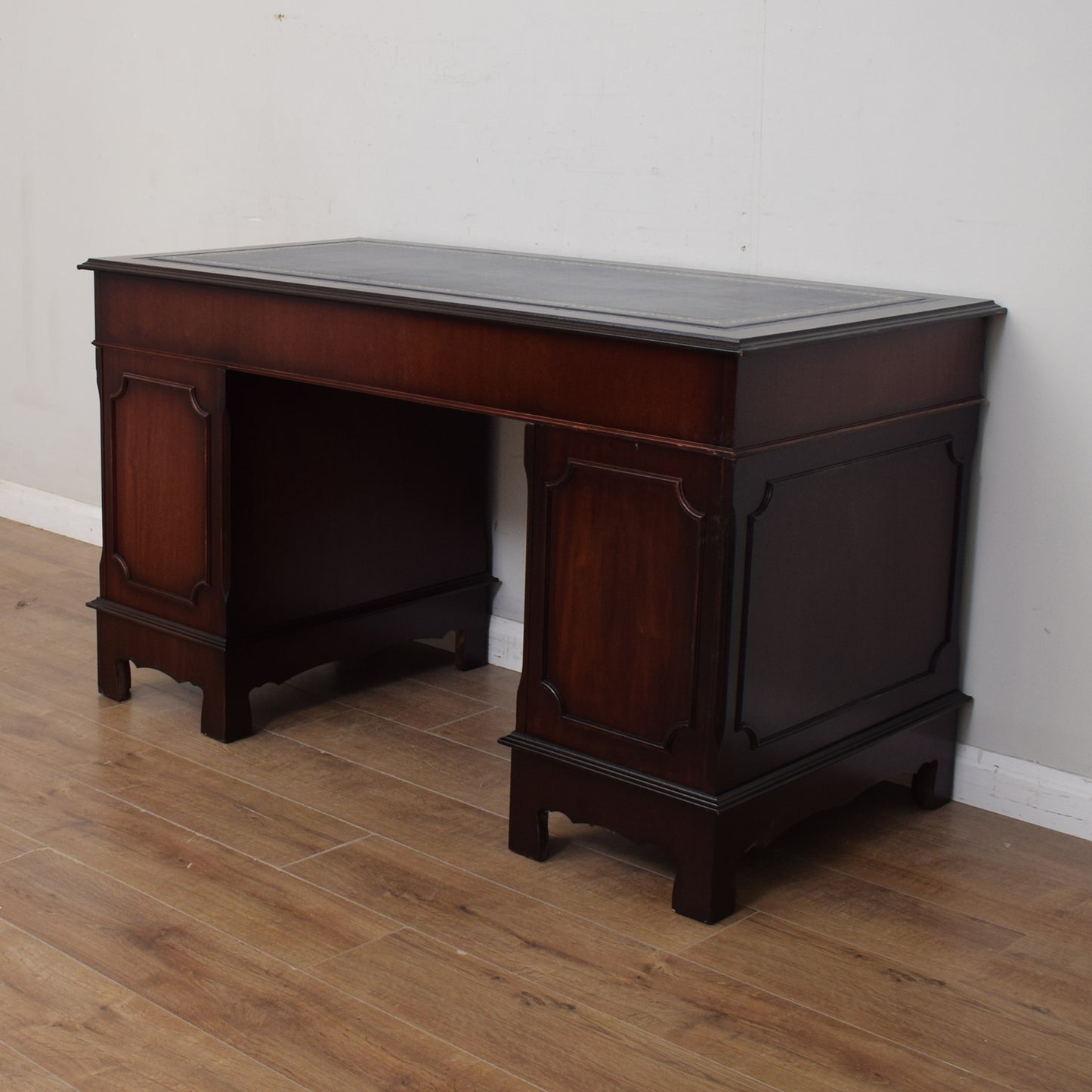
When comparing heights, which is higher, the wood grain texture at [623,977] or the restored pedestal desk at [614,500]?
the restored pedestal desk at [614,500]

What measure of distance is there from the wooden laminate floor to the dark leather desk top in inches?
35.7

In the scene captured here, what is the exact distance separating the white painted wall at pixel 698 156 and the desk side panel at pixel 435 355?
75 centimetres

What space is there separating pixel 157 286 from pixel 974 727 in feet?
5.82

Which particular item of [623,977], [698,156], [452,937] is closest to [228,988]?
[452,937]

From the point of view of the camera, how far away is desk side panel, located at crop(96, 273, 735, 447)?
7.16ft

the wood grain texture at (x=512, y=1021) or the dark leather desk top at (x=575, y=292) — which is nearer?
the wood grain texture at (x=512, y=1021)

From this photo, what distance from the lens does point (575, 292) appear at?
2584mm

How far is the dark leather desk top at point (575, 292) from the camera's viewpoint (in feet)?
7.38

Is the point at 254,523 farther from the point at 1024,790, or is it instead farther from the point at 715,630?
the point at 1024,790

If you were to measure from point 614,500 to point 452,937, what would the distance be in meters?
0.70

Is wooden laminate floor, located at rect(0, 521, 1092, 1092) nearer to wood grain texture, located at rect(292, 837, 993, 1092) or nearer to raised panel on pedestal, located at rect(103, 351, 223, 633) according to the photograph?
wood grain texture, located at rect(292, 837, 993, 1092)

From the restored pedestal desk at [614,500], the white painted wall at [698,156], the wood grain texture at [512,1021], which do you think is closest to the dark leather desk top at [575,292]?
the restored pedestal desk at [614,500]

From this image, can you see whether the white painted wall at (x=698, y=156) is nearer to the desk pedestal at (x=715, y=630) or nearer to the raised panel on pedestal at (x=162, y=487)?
the desk pedestal at (x=715, y=630)

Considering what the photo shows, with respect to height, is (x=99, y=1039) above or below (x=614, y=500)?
below
